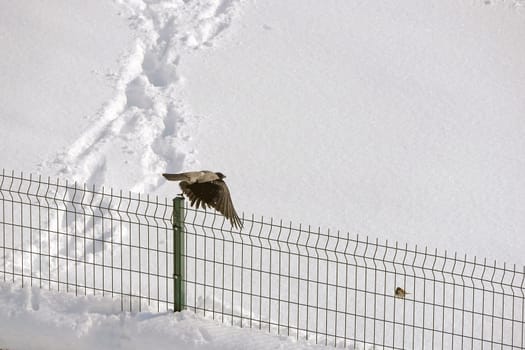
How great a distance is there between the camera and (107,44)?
12414 mm

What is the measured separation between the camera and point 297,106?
11711 millimetres

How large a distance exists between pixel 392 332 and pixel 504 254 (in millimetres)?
1558

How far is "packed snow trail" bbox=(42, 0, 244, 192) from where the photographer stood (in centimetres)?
1027

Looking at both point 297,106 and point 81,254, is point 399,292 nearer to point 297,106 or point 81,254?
point 81,254

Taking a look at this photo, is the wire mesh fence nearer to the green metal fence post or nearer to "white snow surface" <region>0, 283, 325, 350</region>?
the green metal fence post

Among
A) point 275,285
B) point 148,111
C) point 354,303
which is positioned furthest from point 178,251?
point 148,111

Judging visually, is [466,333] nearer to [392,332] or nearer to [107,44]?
[392,332]

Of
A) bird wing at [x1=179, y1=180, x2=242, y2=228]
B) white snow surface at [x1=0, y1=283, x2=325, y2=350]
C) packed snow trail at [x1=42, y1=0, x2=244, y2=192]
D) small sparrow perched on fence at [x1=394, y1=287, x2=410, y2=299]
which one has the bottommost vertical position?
white snow surface at [x1=0, y1=283, x2=325, y2=350]

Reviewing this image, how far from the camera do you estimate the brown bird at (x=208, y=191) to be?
26.2 ft

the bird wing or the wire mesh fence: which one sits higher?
the bird wing

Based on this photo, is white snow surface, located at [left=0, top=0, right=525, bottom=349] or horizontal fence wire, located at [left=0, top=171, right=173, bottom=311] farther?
white snow surface, located at [left=0, top=0, right=525, bottom=349]

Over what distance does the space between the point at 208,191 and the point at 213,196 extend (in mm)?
71

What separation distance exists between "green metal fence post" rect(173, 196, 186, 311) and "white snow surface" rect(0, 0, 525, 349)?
2438 mm

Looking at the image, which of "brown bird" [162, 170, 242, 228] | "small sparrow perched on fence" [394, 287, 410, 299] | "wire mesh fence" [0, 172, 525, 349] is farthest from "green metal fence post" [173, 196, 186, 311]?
"small sparrow perched on fence" [394, 287, 410, 299]
